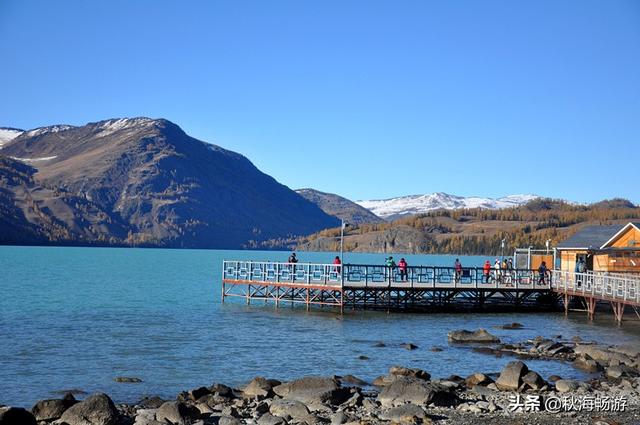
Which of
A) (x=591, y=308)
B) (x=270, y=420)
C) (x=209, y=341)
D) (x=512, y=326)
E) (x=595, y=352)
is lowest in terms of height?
(x=209, y=341)

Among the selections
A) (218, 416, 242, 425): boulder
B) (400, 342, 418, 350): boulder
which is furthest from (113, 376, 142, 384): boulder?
(400, 342, 418, 350): boulder

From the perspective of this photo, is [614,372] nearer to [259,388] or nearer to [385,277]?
[259,388]

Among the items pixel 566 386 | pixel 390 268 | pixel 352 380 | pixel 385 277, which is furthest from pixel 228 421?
pixel 385 277

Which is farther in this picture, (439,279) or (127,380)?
(439,279)

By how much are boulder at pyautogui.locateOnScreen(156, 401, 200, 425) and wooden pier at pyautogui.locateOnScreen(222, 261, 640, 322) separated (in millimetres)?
29013

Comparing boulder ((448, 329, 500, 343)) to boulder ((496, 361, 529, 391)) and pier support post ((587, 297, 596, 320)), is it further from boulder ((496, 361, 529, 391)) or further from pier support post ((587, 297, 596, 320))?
pier support post ((587, 297, 596, 320))

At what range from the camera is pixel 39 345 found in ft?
115

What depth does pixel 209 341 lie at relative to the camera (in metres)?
37.6

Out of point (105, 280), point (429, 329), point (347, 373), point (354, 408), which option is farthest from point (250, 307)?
point (105, 280)

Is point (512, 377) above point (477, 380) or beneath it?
above

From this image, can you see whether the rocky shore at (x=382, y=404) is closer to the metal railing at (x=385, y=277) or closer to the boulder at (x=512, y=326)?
the boulder at (x=512, y=326)

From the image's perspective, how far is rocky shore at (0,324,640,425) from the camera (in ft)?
65.0

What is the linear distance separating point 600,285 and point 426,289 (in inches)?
439

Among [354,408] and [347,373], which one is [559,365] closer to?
[347,373]
